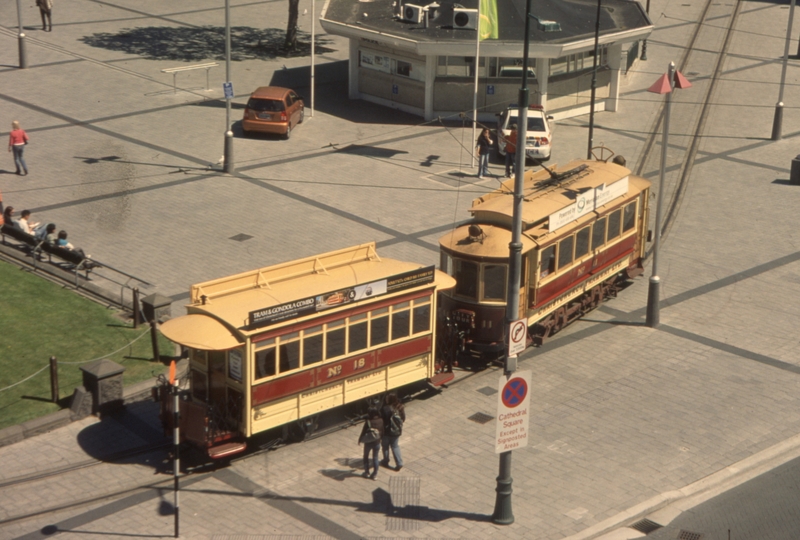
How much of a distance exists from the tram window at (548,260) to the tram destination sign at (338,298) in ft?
11.3

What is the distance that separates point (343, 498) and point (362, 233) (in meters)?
12.9

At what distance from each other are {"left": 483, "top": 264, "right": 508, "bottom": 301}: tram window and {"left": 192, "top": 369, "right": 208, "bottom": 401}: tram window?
21.0 ft

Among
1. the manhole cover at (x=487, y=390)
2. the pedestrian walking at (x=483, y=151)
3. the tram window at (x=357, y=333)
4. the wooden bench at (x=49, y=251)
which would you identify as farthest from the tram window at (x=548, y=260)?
the pedestrian walking at (x=483, y=151)

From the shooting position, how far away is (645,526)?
17.6 metres

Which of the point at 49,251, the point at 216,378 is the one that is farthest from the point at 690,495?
the point at 49,251

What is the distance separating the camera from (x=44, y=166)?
115ft

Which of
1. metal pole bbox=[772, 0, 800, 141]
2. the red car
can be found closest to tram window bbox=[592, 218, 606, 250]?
the red car

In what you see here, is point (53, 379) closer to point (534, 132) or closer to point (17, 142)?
point (17, 142)

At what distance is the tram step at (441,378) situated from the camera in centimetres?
2172

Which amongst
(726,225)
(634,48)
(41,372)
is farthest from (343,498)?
(634,48)

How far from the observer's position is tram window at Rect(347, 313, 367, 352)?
1991cm

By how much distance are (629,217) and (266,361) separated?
12.1 metres

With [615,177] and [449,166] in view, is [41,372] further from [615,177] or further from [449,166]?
[449,166]

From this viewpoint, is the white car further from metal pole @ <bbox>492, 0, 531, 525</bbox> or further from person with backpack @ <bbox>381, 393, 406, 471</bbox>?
metal pole @ <bbox>492, 0, 531, 525</bbox>
